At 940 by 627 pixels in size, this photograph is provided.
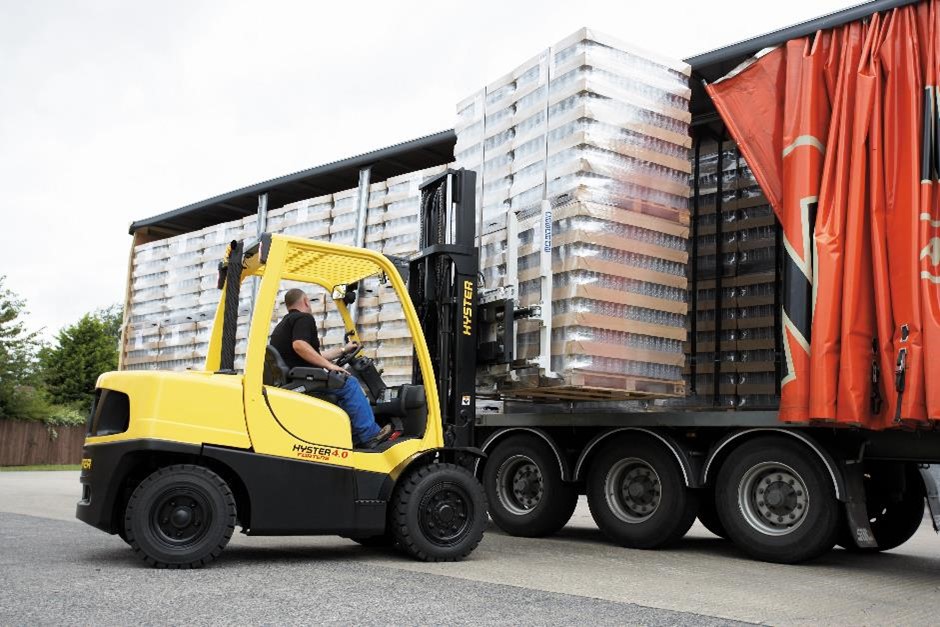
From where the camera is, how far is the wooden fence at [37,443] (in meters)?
31.7

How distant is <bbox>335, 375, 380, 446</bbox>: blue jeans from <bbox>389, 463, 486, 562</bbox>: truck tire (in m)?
0.39

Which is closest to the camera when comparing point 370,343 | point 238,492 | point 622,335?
point 238,492

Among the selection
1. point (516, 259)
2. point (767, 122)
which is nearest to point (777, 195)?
point (767, 122)

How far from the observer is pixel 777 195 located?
22.7 ft

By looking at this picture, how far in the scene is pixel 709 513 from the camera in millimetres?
8492

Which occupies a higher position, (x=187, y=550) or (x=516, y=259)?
(x=516, y=259)

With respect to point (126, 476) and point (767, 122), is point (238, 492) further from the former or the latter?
point (767, 122)

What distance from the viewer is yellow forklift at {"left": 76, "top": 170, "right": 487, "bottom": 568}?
5.92m

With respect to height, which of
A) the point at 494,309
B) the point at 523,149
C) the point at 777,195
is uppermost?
the point at 523,149

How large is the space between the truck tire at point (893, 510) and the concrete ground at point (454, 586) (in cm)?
18

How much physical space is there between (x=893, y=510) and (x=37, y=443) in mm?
30406

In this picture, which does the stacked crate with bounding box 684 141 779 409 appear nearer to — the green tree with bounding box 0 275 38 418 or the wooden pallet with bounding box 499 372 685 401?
the wooden pallet with bounding box 499 372 685 401

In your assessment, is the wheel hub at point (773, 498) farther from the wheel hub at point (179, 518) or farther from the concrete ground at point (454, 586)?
the wheel hub at point (179, 518)

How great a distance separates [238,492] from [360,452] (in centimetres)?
80
